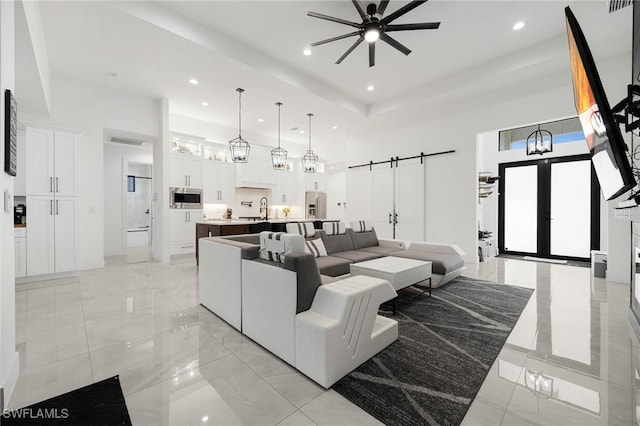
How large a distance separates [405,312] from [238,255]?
6.33ft

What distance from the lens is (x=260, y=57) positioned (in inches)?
175

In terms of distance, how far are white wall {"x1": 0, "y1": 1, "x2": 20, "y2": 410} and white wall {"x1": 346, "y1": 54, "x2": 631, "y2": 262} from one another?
638 centimetres

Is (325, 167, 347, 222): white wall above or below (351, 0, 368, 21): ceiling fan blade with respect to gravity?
below

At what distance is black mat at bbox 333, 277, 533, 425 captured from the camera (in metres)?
1.54

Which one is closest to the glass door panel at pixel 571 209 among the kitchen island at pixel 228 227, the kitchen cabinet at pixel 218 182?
the kitchen island at pixel 228 227

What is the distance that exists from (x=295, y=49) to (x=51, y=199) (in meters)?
4.63

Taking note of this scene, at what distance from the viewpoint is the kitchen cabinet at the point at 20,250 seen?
13.0 ft

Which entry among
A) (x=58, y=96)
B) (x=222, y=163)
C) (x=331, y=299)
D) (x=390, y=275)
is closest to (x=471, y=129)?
(x=390, y=275)

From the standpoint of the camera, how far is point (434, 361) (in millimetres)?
2006

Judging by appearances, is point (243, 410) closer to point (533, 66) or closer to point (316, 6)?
point (316, 6)

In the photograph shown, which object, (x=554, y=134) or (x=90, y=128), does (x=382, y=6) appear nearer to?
(x=90, y=128)

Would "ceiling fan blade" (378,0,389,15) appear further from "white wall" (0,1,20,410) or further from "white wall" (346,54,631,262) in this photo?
"white wall" (346,54,631,262)

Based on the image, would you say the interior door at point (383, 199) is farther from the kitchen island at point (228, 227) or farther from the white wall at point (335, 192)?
the white wall at point (335, 192)

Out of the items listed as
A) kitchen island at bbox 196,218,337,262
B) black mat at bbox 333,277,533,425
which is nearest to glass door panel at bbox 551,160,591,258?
black mat at bbox 333,277,533,425
